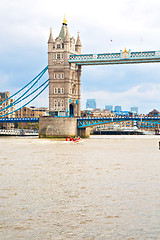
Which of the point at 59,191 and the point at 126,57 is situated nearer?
the point at 59,191

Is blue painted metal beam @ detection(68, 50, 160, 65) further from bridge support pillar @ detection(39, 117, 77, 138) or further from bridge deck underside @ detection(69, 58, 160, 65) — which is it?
bridge support pillar @ detection(39, 117, 77, 138)

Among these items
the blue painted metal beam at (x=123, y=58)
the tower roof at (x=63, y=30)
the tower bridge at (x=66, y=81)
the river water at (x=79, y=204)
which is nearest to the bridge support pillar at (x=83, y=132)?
the tower bridge at (x=66, y=81)

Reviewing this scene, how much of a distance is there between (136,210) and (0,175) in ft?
40.9

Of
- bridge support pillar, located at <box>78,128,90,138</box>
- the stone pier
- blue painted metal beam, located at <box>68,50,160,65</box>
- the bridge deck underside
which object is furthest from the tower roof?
bridge support pillar, located at <box>78,128,90,138</box>

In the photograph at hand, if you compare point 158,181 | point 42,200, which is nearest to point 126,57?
point 158,181

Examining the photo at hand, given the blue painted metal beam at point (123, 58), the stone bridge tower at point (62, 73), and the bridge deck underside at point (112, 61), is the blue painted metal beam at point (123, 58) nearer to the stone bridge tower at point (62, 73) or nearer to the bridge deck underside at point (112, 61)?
the bridge deck underside at point (112, 61)

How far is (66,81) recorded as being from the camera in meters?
91.6

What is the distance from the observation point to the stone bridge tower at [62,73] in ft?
299

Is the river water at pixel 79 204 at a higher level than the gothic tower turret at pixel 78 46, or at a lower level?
lower

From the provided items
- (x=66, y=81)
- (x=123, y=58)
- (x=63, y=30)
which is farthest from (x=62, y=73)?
(x=123, y=58)

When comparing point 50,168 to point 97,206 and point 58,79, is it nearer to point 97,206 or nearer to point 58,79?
point 97,206

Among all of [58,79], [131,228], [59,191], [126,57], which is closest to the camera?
[131,228]

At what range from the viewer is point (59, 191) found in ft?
75.6

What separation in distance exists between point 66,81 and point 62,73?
6.52 ft
